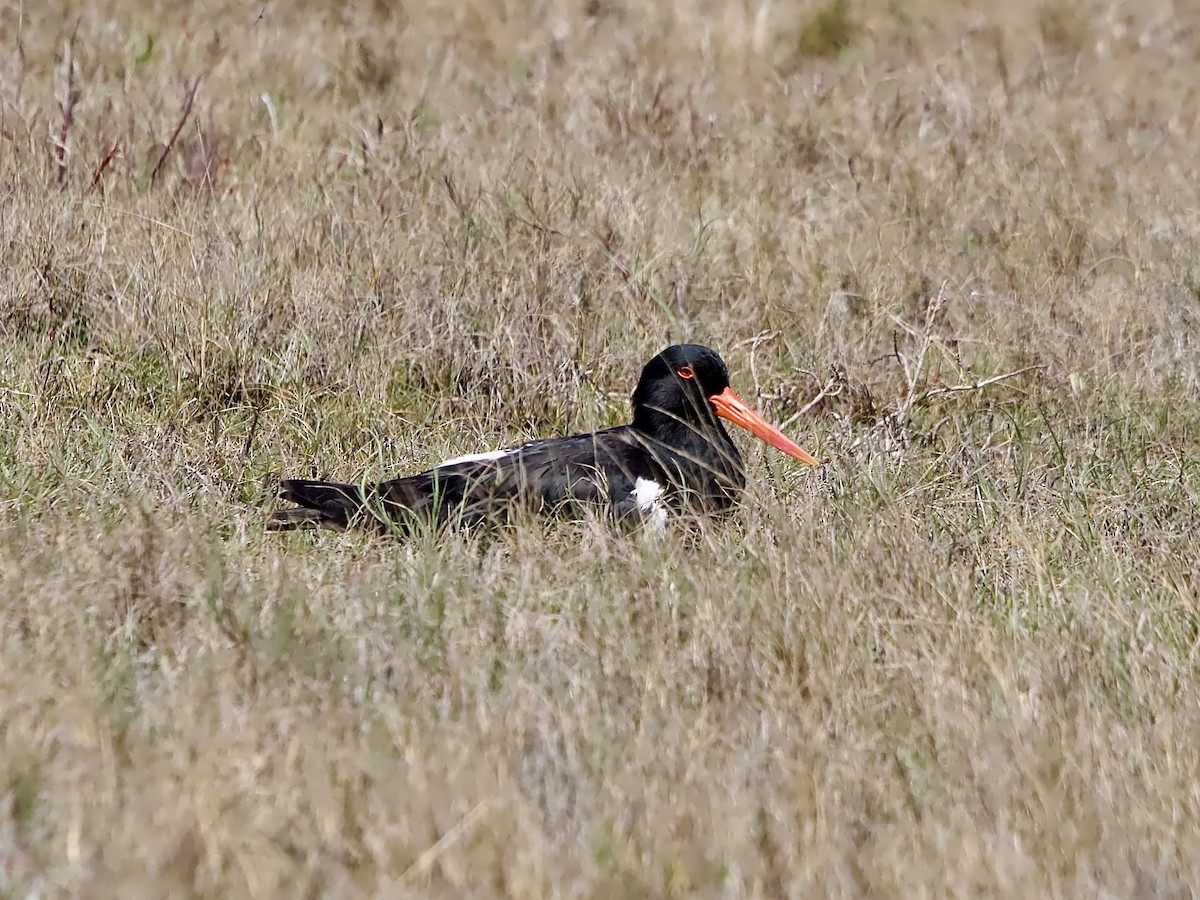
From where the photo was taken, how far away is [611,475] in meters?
4.30

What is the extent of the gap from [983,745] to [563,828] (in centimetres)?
74

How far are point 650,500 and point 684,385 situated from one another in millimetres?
548

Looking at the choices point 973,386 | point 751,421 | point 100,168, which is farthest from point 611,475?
point 100,168

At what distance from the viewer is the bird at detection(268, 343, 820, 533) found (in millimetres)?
3951

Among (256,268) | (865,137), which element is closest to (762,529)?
(256,268)

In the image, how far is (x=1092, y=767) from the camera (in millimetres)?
2527

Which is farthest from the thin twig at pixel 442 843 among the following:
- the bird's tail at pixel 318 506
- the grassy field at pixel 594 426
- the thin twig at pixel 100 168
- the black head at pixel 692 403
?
the thin twig at pixel 100 168

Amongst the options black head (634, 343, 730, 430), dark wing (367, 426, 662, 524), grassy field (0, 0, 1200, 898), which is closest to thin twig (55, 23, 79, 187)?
grassy field (0, 0, 1200, 898)

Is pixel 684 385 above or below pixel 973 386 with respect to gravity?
above

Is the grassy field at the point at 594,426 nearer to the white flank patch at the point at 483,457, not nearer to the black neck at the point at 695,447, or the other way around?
the black neck at the point at 695,447

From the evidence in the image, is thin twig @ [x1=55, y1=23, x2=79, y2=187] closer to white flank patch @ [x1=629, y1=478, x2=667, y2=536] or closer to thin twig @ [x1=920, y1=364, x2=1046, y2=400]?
white flank patch @ [x1=629, y1=478, x2=667, y2=536]

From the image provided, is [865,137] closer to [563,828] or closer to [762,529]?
Result: [762,529]

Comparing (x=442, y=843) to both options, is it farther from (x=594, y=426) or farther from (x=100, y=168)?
(x=100, y=168)

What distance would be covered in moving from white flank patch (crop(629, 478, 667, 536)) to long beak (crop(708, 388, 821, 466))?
46 centimetres
